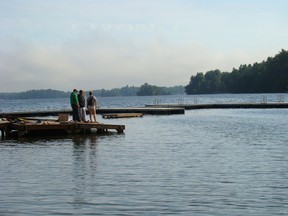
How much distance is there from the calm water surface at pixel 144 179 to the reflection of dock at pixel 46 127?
12.2 ft

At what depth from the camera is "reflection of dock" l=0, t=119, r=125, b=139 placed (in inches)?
1097

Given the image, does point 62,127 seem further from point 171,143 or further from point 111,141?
point 171,143

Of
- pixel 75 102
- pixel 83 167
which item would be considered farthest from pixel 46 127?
pixel 83 167

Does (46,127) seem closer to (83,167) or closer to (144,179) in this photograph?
(83,167)

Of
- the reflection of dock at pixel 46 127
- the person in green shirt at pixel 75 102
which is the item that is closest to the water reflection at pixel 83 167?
the reflection of dock at pixel 46 127

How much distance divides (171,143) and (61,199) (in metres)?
13.0

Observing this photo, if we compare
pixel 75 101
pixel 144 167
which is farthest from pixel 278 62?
pixel 144 167

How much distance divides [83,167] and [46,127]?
11.9m

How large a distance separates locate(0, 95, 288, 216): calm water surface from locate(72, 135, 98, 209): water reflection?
2 cm

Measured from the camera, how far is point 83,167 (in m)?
16.7

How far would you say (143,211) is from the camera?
1080 cm

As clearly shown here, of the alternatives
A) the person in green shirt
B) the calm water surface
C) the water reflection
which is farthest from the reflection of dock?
the calm water surface

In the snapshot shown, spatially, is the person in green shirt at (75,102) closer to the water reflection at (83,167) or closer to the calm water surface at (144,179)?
the water reflection at (83,167)

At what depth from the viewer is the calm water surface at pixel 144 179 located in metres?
11.2
